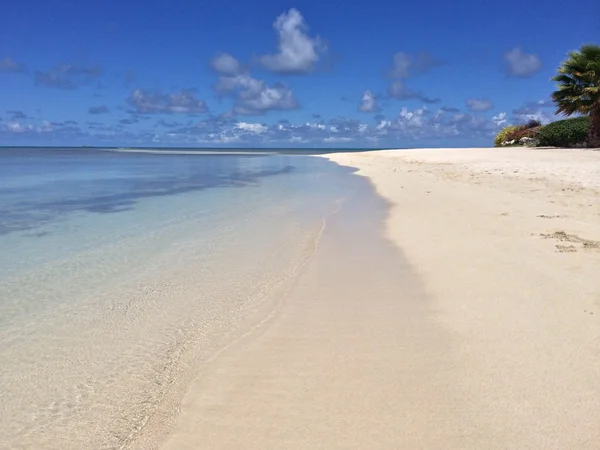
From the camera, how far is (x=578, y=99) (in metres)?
32.3

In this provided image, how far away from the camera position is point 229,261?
22.6 ft

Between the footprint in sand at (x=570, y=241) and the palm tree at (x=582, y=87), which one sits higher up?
the palm tree at (x=582, y=87)

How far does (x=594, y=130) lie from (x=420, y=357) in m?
35.9

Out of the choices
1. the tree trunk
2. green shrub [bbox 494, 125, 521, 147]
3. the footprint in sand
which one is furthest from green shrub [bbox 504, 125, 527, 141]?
the footprint in sand

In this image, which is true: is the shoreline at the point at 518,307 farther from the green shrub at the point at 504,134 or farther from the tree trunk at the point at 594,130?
the green shrub at the point at 504,134

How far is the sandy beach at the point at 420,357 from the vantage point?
2.77 metres

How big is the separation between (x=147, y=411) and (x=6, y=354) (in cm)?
159

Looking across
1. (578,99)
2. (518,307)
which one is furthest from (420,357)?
(578,99)

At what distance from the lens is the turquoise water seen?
3146 millimetres

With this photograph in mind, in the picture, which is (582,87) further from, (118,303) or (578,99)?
(118,303)

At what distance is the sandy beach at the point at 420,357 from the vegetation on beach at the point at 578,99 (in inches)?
1148

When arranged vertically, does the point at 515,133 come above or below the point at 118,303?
above

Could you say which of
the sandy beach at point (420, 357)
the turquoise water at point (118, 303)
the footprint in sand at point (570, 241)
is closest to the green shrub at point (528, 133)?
the turquoise water at point (118, 303)

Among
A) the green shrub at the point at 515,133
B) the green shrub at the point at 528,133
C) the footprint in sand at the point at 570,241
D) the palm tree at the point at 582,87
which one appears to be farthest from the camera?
the green shrub at the point at 515,133
